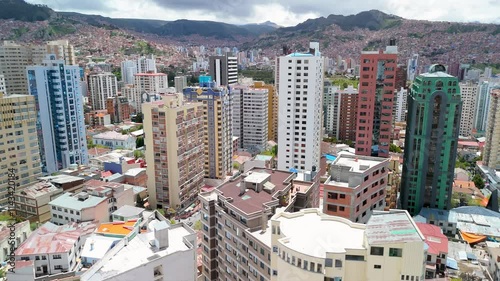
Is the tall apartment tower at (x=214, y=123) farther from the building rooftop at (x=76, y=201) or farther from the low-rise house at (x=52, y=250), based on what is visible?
the low-rise house at (x=52, y=250)

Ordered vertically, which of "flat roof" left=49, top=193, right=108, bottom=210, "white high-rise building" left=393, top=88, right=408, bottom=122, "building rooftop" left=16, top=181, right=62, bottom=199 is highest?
"white high-rise building" left=393, top=88, right=408, bottom=122

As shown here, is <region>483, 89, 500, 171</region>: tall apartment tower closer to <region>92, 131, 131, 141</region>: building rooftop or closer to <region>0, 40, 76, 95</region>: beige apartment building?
<region>92, 131, 131, 141</region>: building rooftop

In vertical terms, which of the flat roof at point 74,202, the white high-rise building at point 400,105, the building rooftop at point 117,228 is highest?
the white high-rise building at point 400,105

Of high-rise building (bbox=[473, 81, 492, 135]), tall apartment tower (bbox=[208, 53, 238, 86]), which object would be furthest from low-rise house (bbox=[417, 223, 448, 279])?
tall apartment tower (bbox=[208, 53, 238, 86])

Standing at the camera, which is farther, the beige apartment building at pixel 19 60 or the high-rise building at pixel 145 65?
the high-rise building at pixel 145 65

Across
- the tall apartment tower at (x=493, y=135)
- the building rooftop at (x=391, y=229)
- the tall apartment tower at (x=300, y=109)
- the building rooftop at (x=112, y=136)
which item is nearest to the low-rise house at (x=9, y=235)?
the building rooftop at (x=391, y=229)

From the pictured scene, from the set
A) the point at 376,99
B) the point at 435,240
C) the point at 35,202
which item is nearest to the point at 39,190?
the point at 35,202

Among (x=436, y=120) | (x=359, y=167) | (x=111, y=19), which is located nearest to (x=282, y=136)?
(x=436, y=120)
